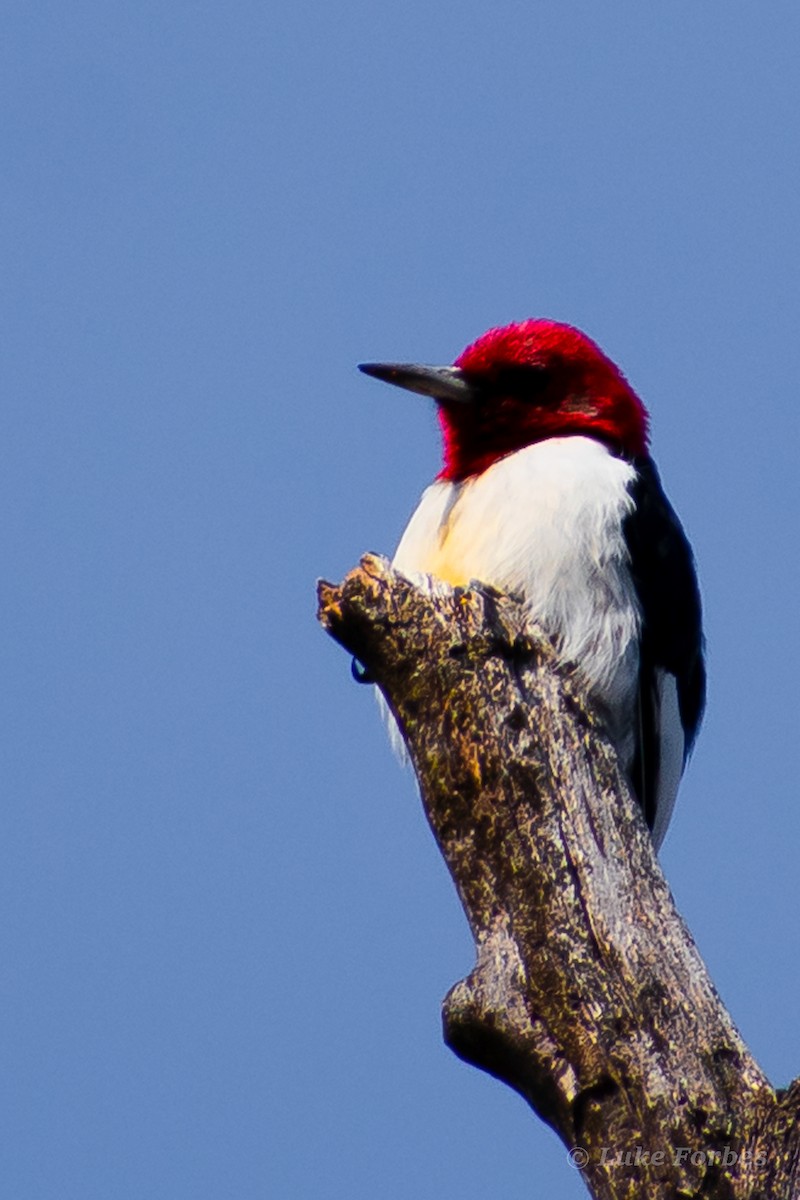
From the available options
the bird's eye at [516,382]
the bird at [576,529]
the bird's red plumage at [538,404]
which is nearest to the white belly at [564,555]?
the bird at [576,529]

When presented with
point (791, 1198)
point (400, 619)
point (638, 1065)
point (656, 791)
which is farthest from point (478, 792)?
point (656, 791)

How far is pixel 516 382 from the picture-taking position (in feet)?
19.8

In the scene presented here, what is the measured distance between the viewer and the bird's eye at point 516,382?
6.04 metres

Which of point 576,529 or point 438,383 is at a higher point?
point 438,383

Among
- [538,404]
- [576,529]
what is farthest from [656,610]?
[538,404]

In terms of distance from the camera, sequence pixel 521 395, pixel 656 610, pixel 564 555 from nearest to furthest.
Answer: pixel 564 555 < pixel 656 610 < pixel 521 395

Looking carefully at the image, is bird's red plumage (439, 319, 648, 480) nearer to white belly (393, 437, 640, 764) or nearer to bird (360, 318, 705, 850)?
bird (360, 318, 705, 850)

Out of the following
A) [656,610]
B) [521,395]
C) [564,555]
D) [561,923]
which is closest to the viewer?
[561,923]

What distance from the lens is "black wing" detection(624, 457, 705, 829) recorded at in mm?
5391

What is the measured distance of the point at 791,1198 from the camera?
11.1 feet

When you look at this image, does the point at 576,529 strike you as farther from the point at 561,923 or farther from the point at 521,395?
the point at 561,923

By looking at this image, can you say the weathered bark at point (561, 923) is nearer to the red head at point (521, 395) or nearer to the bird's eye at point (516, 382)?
the red head at point (521, 395)

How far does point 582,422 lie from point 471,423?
0.38m

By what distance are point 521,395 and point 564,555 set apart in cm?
106
